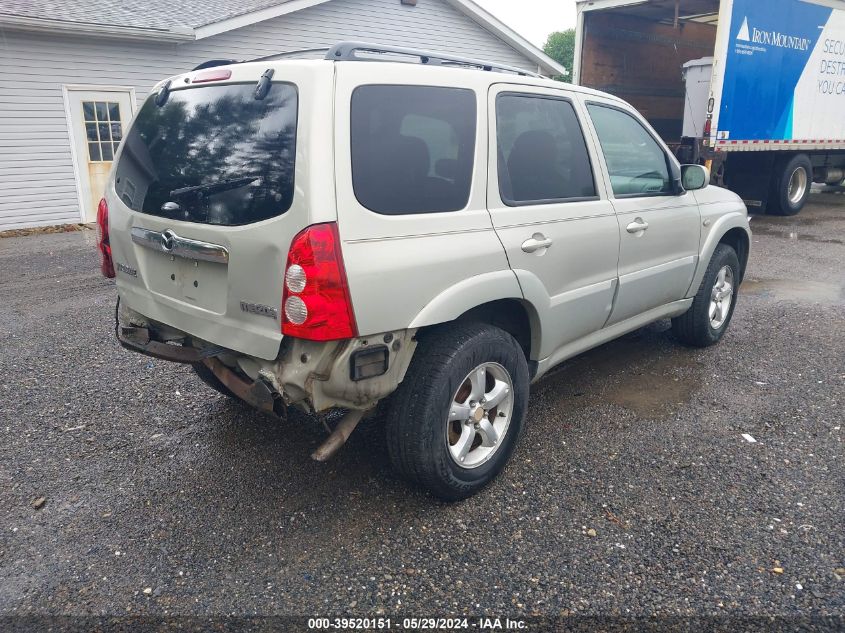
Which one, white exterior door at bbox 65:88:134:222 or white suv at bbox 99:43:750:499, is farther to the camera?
white exterior door at bbox 65:88:134:222

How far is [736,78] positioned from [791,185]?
3473 mm

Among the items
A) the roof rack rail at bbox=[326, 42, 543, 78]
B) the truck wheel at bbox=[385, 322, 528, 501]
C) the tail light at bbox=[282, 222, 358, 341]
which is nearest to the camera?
the tail light at bbox=[282, 222, 358, 341]

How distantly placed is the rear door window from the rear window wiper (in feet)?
1.47

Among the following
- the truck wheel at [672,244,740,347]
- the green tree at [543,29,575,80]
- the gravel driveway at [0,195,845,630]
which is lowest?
the gravel driveway at [0,195,845,630]

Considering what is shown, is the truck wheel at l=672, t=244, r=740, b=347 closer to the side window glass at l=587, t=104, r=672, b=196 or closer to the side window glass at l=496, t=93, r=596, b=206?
the side window glass at l=587, t=104, r=672, b=196

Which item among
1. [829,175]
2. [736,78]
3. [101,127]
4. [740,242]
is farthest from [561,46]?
[740,242]

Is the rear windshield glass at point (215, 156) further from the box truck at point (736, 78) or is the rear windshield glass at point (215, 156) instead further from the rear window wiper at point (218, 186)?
the box truck at point (736, 78)

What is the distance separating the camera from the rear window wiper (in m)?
2.63

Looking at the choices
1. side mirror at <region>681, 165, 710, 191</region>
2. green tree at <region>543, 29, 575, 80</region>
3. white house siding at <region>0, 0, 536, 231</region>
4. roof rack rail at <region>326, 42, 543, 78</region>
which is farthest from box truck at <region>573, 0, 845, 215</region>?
green tree at <region>543, 29, 575, 80</region>

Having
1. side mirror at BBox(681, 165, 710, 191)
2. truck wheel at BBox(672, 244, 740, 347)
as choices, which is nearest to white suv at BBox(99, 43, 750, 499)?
side mirror at BBox(681, 165, 710, 191)

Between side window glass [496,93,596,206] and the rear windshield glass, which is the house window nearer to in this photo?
the rear windshield glass

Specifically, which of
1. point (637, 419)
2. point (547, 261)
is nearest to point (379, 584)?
point (547, 261)

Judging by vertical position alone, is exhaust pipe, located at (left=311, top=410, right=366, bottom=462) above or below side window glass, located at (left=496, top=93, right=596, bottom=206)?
below

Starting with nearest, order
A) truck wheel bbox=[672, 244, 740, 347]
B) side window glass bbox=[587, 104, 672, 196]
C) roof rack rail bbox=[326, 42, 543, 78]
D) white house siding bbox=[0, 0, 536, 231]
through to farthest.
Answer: roof rack rail bbox=[326, 42, 543, 78] < side window glass bbox=[587, 104, 672, 196] < truck wheel bbox=[672, 244, 740, 347] < white house siding bbox=[0, 0, 536, 231]
